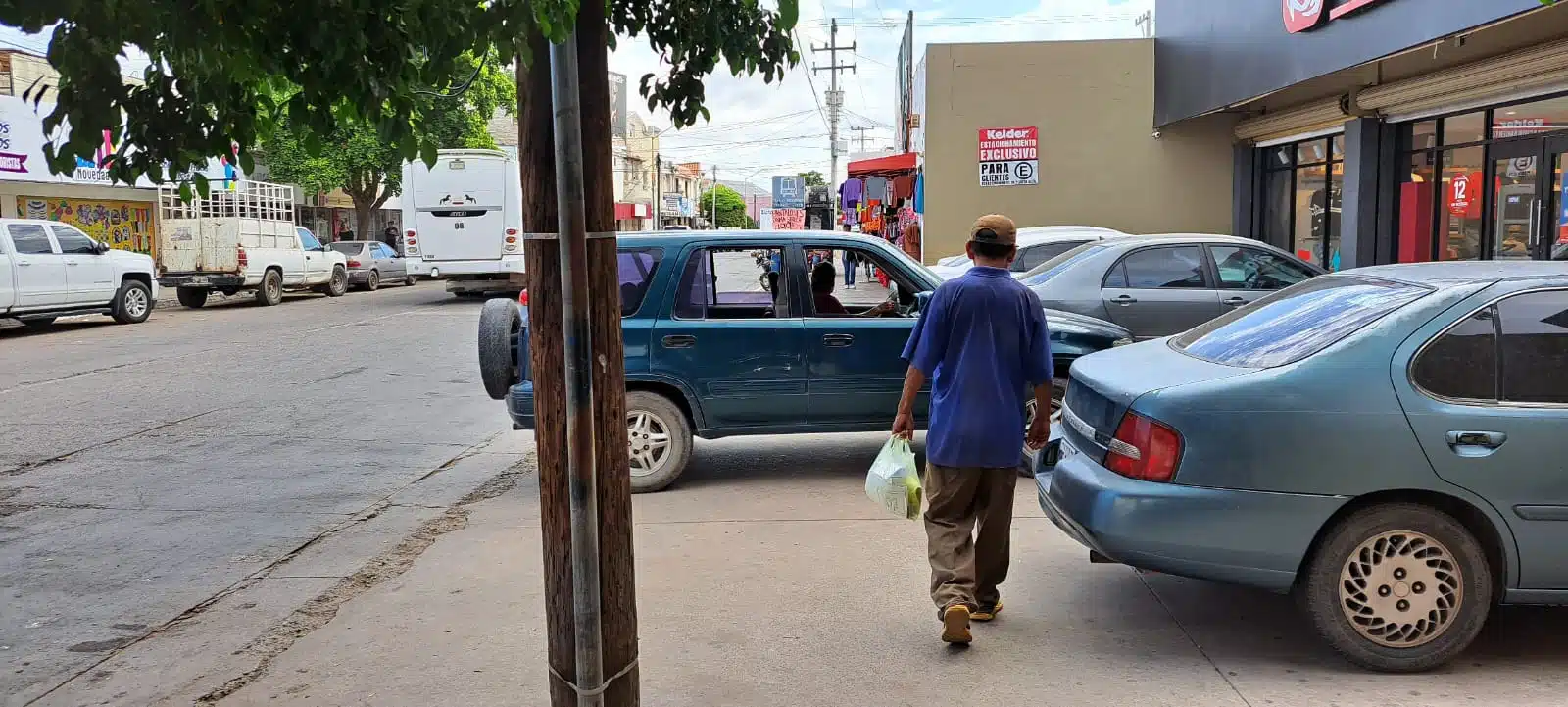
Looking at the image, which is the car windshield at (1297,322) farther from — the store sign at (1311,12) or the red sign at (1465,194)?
the red sign at (1465,194)

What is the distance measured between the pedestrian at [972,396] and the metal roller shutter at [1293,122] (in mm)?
12485

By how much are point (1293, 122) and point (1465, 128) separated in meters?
4.00

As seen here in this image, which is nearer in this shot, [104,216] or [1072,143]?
[1072,143]

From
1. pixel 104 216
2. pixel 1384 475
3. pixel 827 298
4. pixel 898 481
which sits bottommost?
pixel 898 481

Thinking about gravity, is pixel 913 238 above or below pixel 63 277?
above

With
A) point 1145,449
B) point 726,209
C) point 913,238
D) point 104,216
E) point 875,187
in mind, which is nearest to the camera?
point 1145,449

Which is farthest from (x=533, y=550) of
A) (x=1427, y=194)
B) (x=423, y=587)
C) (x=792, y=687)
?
(x=1427, y=194)

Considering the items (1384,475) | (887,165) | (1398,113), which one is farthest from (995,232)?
(887,165)

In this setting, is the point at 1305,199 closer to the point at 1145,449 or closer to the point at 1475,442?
the point at 1475,442

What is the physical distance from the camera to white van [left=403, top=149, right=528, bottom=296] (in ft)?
78.4

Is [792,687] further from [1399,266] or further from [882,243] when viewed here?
[882,243]

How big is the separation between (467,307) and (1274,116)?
14921mm

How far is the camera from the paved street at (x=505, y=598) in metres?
4.28

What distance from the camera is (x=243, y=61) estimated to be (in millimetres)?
2875
